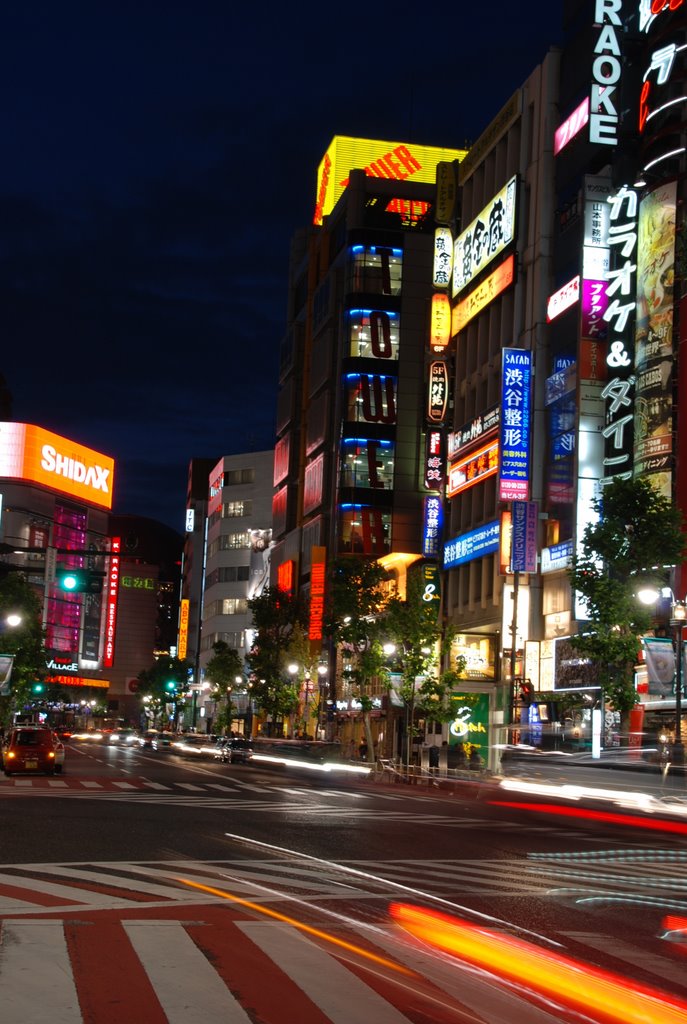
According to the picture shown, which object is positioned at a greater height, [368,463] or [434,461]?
[368,463]

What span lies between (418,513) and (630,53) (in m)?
39.6

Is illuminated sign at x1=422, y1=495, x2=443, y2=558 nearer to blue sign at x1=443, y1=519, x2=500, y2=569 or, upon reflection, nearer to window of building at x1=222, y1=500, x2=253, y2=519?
blue sign at x1=443, y1=519, x2=500, y2=569

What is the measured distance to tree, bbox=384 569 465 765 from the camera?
5784 cm

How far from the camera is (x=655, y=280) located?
4809 centimetres

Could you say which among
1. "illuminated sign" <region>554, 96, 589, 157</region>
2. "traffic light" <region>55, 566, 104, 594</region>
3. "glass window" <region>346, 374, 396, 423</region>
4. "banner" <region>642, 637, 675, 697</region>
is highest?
"illuminated sign" <region>554, 96, 589, 157</region>

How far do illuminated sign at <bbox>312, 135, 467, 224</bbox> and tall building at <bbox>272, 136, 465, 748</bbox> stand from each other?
0.10m

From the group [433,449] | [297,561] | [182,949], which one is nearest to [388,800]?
[182,949]

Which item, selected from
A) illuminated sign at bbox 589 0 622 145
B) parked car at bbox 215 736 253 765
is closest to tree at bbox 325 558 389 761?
parked car at bbox 215 736 253 765

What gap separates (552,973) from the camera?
9.87 m

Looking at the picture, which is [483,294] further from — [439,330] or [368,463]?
[368,463]

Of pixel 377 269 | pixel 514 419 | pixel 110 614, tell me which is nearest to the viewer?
pixel 514 419

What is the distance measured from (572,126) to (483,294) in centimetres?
1167

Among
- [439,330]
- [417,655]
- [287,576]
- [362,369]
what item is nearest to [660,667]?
[417,655]

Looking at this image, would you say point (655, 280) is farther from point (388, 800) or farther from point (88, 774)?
point (88, 774)
